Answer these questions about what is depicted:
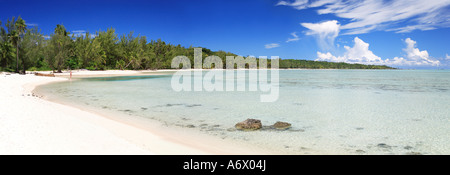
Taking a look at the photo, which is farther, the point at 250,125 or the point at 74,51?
the point at 74,51

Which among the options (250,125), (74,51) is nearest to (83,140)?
(250,125)

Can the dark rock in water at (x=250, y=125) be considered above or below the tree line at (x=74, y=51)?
below

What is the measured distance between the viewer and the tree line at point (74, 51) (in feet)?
128

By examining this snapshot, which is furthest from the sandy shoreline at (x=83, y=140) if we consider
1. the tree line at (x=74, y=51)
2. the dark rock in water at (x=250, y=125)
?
the tree line at (x=74, y=51)

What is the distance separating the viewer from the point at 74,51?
58375 mm

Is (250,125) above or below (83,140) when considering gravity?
below

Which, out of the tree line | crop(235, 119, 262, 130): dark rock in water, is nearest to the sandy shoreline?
crop(235, 119, 262, 130): dark rock in water

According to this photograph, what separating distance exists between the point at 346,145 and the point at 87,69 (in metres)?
68.1

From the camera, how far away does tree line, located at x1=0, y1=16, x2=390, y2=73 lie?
39125 millimetres

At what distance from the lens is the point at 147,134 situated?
258 inches

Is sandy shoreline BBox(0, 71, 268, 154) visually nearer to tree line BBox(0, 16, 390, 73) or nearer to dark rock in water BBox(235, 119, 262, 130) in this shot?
dark rock in water BBox(235, 119, 262, 130)

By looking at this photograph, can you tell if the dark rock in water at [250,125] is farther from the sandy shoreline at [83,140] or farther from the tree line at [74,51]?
the tree line at [74,51]

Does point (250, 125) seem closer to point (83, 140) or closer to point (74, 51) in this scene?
point (83, 140)

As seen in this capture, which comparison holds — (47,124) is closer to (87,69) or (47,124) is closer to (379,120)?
(379,120)
